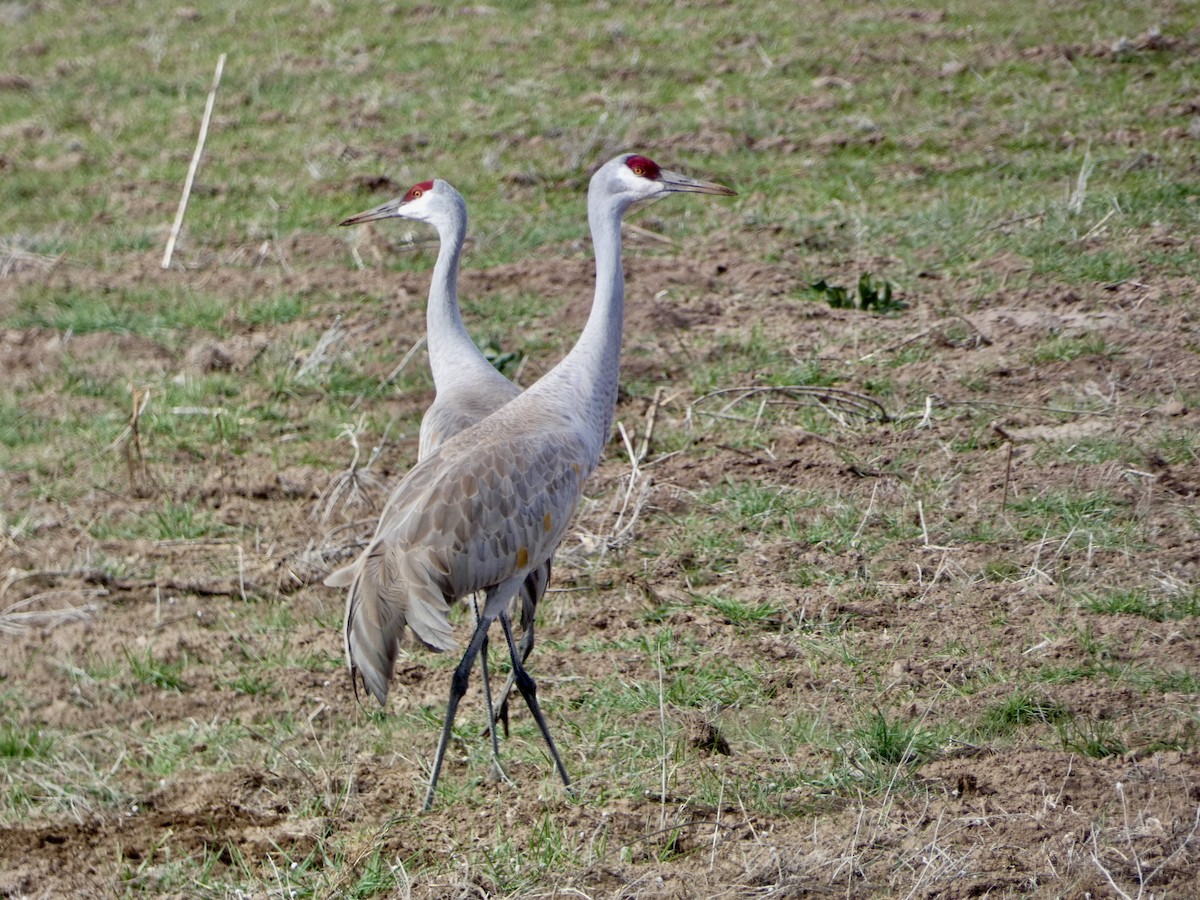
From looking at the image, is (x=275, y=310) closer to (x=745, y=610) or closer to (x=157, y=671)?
(x=157, y=671)

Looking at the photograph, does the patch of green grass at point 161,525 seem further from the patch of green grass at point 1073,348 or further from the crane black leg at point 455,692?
the patch of green grass at point 1073,348

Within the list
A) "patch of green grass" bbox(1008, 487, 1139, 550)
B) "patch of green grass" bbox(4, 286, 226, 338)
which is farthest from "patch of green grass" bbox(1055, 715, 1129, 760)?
"patch of green grass" bbox(4, 286, 226, 338)

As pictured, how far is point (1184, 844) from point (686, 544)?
6.98ft

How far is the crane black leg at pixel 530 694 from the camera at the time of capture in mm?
3598

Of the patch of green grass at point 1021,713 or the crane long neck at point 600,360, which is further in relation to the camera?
the crane long neck at point 600,360

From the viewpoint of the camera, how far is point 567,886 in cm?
306

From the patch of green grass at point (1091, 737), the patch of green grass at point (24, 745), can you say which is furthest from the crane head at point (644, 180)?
the patch of green grass at point (24, 745)

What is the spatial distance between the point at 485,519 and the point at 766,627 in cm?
100

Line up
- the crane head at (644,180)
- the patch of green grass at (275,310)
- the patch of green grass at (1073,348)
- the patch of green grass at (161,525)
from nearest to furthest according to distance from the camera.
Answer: the crane head at (644,180) < the patch of green grass at (161,525) < the patch of green grass at (1073,348) < the patch of green grass at (275,310)

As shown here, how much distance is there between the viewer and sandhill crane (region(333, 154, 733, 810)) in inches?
140

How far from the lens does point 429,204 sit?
5.14m

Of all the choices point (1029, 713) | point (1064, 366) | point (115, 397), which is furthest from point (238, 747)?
point (1064, 366)

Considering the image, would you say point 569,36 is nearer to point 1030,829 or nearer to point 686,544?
point 686,544

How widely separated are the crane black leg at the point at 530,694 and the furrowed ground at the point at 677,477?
96 millimetres
